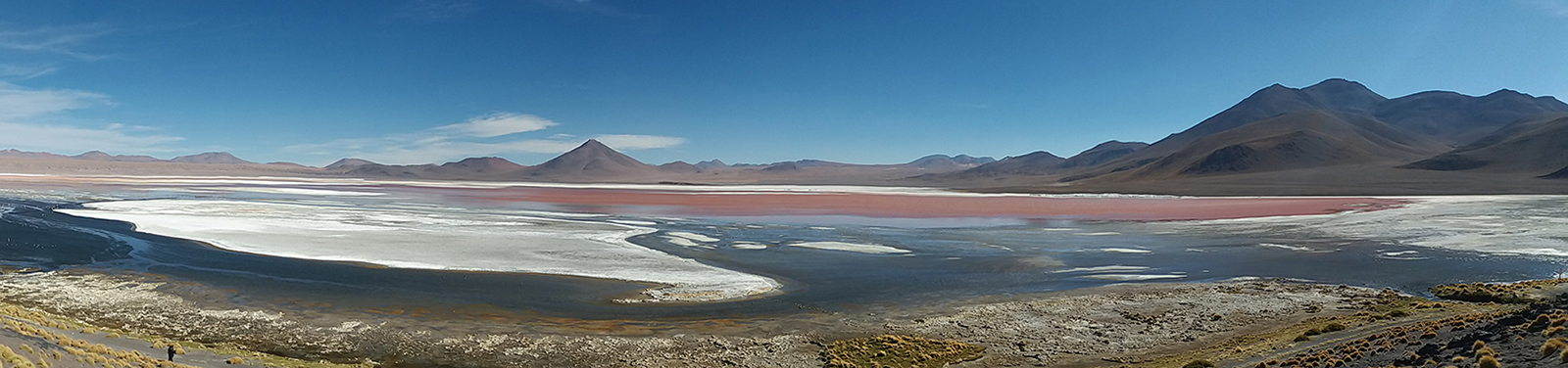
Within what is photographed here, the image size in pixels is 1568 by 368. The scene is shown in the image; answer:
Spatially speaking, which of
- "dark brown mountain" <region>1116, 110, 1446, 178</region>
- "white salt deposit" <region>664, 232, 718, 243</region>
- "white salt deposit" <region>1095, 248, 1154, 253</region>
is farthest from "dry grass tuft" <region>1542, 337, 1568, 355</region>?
"dark brown mountain" <region>1116, 110, 1446, 178</region>

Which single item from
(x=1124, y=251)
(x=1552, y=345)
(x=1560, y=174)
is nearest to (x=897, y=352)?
(x=1552, y=345)

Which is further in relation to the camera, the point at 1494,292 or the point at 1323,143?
the point at 1323,143

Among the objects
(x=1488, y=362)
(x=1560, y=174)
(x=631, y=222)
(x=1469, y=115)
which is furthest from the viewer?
(x=1469, y=115)

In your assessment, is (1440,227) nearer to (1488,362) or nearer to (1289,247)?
(1289,247)

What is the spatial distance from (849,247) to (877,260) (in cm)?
329

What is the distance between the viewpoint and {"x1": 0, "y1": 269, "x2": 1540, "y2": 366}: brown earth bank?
36.3 ft

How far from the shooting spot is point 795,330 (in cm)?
1272

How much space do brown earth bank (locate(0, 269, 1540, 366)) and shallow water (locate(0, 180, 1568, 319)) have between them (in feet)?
3.31

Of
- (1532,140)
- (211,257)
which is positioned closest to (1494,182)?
(1532,140)

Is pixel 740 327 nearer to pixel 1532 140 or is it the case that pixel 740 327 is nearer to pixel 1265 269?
pixel 1265 269

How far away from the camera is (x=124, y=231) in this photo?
27219 mm

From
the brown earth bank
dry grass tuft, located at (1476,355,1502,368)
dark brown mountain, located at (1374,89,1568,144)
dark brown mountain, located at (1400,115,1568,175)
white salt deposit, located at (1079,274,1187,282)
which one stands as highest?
dark brown mountain, located at (1374,89,1568,144)

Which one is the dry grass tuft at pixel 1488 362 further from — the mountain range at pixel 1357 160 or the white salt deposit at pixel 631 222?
the mountain range at pixel 1357 160

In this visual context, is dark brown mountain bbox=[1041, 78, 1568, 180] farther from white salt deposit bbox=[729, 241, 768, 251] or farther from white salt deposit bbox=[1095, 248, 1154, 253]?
white salt deposit bbox=[729, 241, 768, 251]
